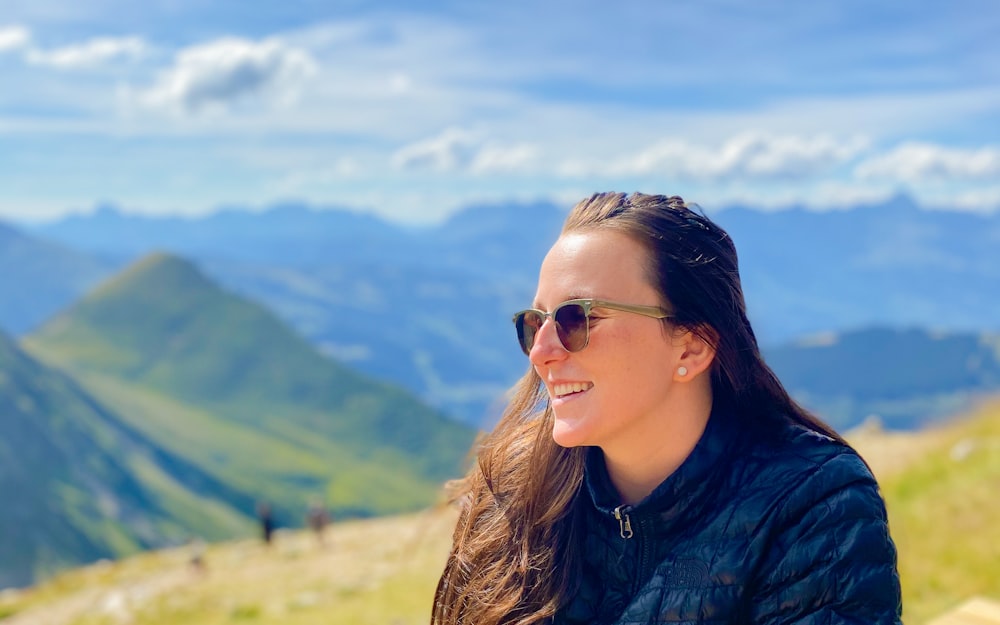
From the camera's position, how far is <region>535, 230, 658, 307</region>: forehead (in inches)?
136

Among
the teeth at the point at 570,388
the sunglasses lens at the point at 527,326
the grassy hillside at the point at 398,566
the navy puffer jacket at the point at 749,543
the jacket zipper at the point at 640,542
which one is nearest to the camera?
the navy puffer jacket at the point at 749,543

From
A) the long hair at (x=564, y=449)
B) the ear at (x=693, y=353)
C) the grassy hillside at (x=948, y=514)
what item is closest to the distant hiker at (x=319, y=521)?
the grassy hillside at (x=948, y=514)

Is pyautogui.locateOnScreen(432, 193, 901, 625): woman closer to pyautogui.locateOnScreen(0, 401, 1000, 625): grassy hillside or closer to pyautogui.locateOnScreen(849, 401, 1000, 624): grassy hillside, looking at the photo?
pyautogui.locateOnScreen(0, 401, 1000, 625): grassy hillside

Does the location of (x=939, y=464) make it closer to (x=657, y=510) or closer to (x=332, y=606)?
(x=332, y=606)

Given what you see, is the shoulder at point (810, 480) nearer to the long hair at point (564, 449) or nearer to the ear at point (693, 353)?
the long hair at point (564, 449)

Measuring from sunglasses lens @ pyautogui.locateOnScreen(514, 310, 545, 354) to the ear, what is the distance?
0.56m

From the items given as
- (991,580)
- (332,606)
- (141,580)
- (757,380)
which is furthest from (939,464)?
(141,580)

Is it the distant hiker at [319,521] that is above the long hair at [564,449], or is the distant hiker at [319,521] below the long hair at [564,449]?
below

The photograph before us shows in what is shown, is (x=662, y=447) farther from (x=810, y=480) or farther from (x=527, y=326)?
(x=527, y=326)

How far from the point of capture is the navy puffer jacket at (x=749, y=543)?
A: 9.76 ft

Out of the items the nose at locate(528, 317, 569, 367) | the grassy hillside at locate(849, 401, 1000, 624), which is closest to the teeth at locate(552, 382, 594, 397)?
the nose at locate(528, 317, 569, 367)

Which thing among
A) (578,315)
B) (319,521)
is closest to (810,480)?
(578,315)

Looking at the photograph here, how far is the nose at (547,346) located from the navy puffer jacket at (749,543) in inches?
21.8

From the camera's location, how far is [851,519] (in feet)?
9.95
